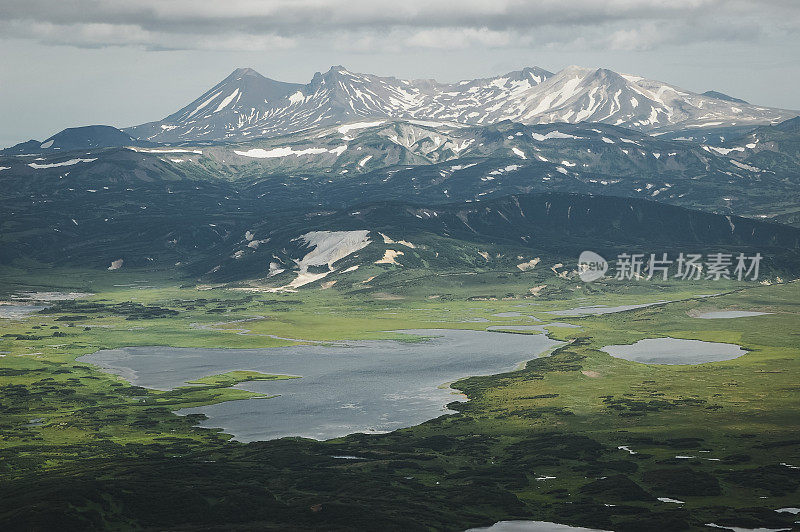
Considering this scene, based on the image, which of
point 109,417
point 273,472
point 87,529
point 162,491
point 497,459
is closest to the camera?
point 87,529

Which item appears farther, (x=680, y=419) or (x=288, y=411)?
(x=288, y=411)

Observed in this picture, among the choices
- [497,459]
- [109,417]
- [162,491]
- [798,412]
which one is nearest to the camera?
[162,491]

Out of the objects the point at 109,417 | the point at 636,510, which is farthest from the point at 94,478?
the point at 636,510

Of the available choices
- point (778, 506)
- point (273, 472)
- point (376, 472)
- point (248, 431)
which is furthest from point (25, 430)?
point (778, 506)

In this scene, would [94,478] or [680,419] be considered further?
[680,419]

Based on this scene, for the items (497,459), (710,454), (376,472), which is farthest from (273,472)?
(710,454)

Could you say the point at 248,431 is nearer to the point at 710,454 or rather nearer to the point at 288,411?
the point at 288,411

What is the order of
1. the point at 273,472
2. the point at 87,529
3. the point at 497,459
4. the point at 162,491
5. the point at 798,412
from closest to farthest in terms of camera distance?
the point at 87,529
the point at 162,491
the point at 273,472
the point at 497,459
the point at 798,412

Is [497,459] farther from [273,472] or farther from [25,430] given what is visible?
[25,430]

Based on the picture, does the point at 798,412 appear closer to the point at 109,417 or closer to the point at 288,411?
the point at 288,411

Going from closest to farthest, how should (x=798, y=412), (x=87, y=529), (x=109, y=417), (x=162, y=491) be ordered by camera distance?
(x=87, y=529) < (x=162, y=491) < (x=798, y=412) < (x=109, y=417)
